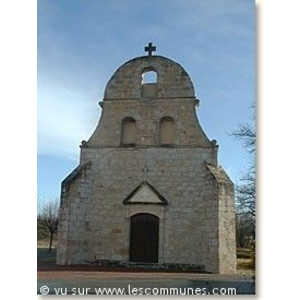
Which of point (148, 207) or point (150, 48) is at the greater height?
point (150, 48)

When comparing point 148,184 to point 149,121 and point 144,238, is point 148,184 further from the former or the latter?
point 149,121

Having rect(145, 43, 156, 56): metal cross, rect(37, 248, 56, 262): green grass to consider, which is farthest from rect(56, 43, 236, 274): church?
rect(37, 248, 56, 262): green grass

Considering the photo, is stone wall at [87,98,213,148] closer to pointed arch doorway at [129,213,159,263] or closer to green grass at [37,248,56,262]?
pointed arch doorway at [129,213,159,263]

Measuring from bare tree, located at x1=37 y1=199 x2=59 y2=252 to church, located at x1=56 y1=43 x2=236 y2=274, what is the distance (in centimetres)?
37

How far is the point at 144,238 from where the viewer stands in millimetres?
8000

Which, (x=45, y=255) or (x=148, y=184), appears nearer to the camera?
(x=45, y=255)

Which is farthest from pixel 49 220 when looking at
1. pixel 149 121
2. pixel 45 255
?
pixel 149 121

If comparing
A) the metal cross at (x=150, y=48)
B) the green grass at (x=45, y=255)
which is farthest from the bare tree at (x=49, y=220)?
the metal cross at (x=150, y=48)

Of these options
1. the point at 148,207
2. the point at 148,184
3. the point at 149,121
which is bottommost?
the point at 148,207

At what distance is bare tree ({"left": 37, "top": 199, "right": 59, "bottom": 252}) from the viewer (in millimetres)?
5887

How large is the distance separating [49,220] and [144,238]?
6.24ft

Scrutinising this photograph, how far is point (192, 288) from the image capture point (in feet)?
17.2
